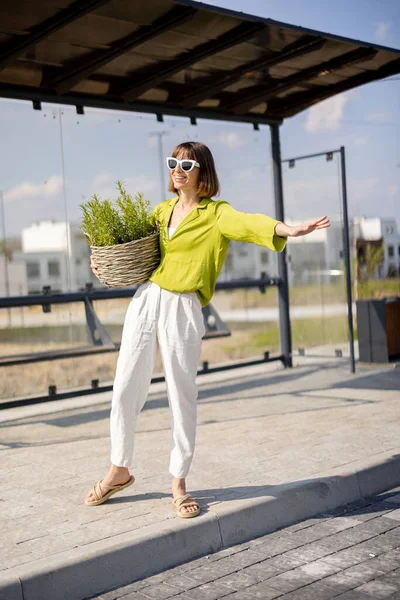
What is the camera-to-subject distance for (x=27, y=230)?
7668mm

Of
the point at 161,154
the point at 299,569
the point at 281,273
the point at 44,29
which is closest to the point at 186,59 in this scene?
the point at 44,29

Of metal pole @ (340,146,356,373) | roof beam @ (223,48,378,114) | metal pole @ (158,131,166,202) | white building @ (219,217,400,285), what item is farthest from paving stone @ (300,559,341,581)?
white building @ (219,217,400,285)

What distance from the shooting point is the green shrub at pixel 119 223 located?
437cm

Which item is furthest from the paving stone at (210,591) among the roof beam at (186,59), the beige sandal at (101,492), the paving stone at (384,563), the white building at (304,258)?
the white building at (304,258)

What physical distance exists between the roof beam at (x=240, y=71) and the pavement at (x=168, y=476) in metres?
2.89

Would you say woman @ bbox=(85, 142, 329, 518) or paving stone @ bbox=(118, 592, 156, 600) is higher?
woman @ bbox=(85, 142, 329, 518)

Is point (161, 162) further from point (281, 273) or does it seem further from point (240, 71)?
point (281, 273)

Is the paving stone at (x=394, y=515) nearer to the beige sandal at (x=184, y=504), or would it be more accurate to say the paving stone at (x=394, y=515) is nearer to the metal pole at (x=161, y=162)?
the beige sandal at (x=184, y=504)

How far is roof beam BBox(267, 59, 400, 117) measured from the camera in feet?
25.3

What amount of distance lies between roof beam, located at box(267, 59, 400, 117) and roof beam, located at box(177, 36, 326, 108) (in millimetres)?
1009

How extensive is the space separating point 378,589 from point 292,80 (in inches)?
218

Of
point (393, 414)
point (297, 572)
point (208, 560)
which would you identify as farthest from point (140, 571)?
point (393, 414)

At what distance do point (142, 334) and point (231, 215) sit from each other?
77cm

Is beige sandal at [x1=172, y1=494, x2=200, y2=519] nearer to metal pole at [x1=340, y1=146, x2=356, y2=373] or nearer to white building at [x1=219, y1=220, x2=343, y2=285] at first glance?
metal pole at [x1=340, y1=146, x2=356, y2=373]
